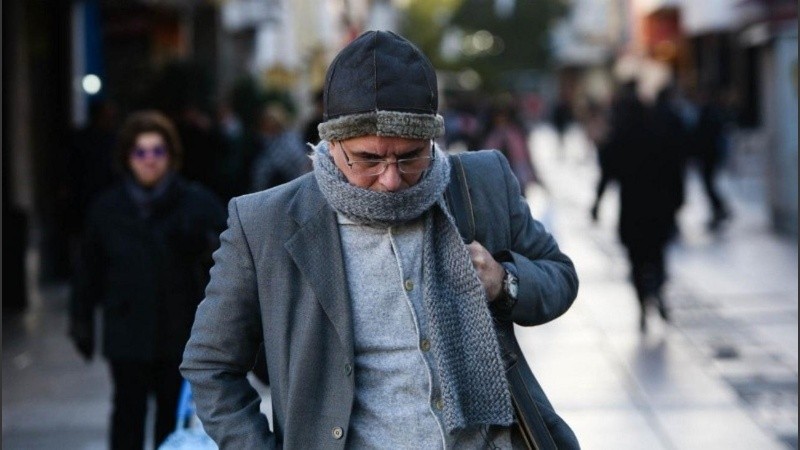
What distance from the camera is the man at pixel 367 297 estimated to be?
311 cm

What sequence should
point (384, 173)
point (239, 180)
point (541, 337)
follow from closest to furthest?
point (384, 173) → point (541, 337) → point (239, 180)

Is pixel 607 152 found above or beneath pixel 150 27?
beneath

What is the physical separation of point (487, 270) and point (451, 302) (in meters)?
0.10

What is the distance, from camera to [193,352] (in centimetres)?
327

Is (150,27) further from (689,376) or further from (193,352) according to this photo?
(193,352)

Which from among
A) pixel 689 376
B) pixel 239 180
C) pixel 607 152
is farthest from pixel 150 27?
pixel 689 376

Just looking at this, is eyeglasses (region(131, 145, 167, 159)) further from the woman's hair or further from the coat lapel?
the coat lapel

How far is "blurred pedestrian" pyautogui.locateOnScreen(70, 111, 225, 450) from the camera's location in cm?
648

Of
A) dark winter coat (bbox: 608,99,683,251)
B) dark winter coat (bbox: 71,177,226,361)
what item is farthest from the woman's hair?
→ dark winter coat (bbox: 608,99,683,251)

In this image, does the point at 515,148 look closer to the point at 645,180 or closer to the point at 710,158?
the point at 645,180

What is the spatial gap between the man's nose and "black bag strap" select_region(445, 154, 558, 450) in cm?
22

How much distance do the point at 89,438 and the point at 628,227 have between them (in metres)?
4.96

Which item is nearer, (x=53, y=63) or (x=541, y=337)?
(x=541, y=337)

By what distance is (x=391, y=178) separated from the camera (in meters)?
3.07
